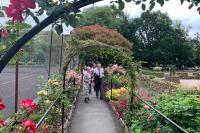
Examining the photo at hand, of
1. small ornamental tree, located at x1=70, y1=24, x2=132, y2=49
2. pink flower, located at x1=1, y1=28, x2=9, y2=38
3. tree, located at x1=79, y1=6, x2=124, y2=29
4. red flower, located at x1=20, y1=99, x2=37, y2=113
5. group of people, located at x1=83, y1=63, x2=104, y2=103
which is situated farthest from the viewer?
tree, located at x1=79, y1=6, x2=124, y2=29

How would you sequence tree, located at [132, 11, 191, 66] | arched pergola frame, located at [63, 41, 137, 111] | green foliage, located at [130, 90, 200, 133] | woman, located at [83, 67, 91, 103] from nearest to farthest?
green foliage, located at [130, 90, 200, 133]
arched pergola frame, located at [63, 41, 137, 111]
woman, located at [83, 67, 91, 103]
tree, located at [132, 11, 191, 66]

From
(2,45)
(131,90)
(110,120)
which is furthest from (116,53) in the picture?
(2,45)

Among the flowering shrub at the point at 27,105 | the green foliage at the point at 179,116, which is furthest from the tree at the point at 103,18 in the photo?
the flowering shrub at the point at 27,105

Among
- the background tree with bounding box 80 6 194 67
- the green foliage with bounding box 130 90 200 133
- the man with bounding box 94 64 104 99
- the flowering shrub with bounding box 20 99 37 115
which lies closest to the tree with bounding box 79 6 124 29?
the background tree with bounding box 80 6 194 67

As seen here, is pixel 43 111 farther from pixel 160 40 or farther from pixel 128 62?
pixel 160 40

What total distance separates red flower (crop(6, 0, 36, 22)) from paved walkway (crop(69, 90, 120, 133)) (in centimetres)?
1013

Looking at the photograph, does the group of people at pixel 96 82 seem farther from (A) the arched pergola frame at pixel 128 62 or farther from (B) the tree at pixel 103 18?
(B) the tree at pixel 103 18

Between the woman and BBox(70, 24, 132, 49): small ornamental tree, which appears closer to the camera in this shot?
the woman

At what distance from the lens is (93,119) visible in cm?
1522

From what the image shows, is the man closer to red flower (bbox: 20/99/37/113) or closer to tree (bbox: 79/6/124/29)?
red flower (bbox: 20/99/37/113)

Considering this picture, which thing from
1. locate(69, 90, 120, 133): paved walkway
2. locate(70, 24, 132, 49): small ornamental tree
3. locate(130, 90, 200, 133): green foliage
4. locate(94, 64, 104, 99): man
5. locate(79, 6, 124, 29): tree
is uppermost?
locate(79, 6, 124, 29): tree

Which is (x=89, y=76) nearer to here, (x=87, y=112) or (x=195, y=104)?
(x=87, y=112)

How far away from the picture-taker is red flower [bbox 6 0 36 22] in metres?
2.67

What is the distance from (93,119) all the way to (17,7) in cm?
1268
